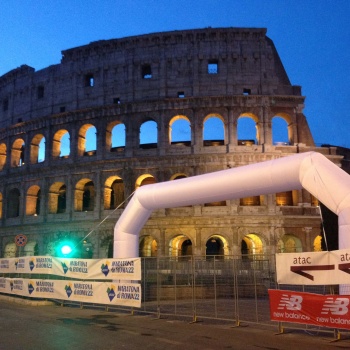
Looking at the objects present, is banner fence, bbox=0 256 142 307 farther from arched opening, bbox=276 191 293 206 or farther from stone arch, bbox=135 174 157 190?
arched opening, bbox=276 191 293 206

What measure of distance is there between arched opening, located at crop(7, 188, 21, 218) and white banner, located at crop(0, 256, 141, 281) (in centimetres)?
1857

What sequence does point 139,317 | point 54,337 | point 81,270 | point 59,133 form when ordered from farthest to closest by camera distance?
1. point 59,133
2. point 81,270
3. point 139,317
4. point 54,337

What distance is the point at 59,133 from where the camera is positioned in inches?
1377

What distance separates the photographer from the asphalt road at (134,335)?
29.7 feet

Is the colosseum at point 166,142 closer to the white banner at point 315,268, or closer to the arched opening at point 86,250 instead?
the arched opening at point 86,250

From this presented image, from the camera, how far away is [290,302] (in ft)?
33.3

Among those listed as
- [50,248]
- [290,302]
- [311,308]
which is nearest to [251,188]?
[290,302]

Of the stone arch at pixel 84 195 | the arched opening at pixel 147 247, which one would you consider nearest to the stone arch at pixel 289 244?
the arched opening at pixel 147 247

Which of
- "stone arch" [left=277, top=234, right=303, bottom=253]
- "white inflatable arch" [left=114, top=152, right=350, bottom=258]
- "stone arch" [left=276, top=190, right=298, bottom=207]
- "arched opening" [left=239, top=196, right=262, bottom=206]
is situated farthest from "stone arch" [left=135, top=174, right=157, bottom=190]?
"white inflatable arch" [left=114, top=152, right=350, bottom=258]

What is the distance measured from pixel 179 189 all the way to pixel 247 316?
181 inches

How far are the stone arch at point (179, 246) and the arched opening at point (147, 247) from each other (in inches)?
81.4

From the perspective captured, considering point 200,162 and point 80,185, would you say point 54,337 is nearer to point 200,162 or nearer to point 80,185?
point 200,162

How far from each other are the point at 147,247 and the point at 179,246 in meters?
3.07

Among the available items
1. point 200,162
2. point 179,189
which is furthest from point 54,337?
point 200,162
